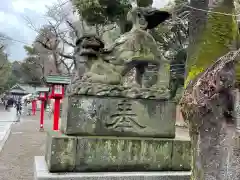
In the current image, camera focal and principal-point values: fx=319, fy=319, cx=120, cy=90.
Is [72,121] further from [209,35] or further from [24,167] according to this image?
[24,167]

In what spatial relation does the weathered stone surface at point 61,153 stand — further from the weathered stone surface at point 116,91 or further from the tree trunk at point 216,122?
the tree trunk at point 216,122

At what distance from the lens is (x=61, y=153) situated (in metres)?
4.71

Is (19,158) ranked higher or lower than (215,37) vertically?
lower

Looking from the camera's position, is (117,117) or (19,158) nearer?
(117,117)

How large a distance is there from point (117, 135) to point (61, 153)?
963 mm

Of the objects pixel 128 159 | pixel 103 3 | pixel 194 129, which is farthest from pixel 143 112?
pixel 103 3

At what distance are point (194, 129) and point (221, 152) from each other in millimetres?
331

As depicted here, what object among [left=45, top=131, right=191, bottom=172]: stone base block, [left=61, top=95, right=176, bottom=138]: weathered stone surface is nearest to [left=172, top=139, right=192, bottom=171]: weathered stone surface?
[left=45, top=131, right=191, bottom=172]: stone base block

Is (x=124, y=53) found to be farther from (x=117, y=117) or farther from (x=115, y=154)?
(x=115, y=154)

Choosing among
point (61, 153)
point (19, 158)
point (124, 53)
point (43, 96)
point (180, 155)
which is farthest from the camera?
point (43, 96)

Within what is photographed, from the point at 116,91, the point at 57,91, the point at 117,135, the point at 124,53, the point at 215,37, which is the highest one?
the point at 124,53

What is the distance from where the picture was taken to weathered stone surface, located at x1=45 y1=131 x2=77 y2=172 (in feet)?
15.3

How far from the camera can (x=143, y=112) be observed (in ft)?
17.6

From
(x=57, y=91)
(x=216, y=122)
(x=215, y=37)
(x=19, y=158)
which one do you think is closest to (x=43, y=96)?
(x=57, y=91)
